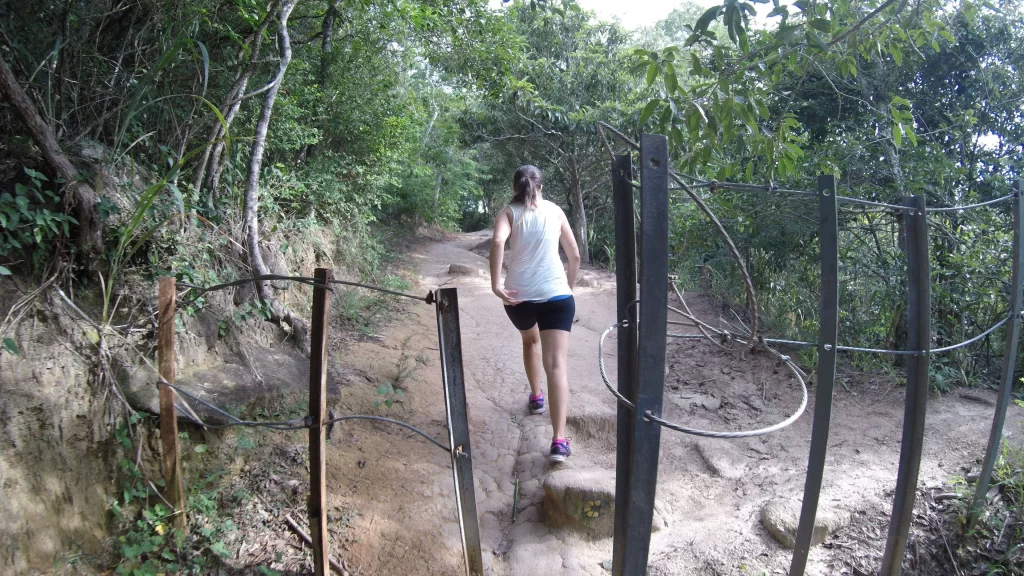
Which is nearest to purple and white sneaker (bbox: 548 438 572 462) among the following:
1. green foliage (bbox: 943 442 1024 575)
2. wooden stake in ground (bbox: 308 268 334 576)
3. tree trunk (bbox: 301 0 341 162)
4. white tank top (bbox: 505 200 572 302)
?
white tank top (bbox: 505 200 572 302)

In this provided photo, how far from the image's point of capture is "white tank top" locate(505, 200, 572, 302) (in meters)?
3.05

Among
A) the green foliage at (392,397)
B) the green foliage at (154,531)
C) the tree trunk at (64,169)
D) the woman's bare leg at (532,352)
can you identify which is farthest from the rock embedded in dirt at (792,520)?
the tree trunk at (64,169)

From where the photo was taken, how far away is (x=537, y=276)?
305 cm

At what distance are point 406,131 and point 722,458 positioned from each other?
550 cm

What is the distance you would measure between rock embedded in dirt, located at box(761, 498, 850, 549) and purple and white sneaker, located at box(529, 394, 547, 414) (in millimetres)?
1529

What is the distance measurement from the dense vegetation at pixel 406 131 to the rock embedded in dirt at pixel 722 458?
51.3 inches

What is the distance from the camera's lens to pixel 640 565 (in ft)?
5.27

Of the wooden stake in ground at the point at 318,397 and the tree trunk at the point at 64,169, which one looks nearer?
the wooden stake in ground at the point at 318,397

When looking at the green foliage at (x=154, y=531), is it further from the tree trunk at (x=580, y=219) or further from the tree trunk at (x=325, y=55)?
the tree trunk at (x=580, y=219)

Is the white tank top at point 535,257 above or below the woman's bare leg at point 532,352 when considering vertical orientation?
above

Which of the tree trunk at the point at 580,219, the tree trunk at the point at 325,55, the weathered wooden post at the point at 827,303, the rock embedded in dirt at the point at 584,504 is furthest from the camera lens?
the tree trunk at the point at 580,219

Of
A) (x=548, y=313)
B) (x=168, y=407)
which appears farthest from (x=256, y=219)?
(x=548, y=313)

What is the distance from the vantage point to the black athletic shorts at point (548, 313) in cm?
307

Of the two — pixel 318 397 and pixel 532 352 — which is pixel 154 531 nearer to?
pixel 318 397
